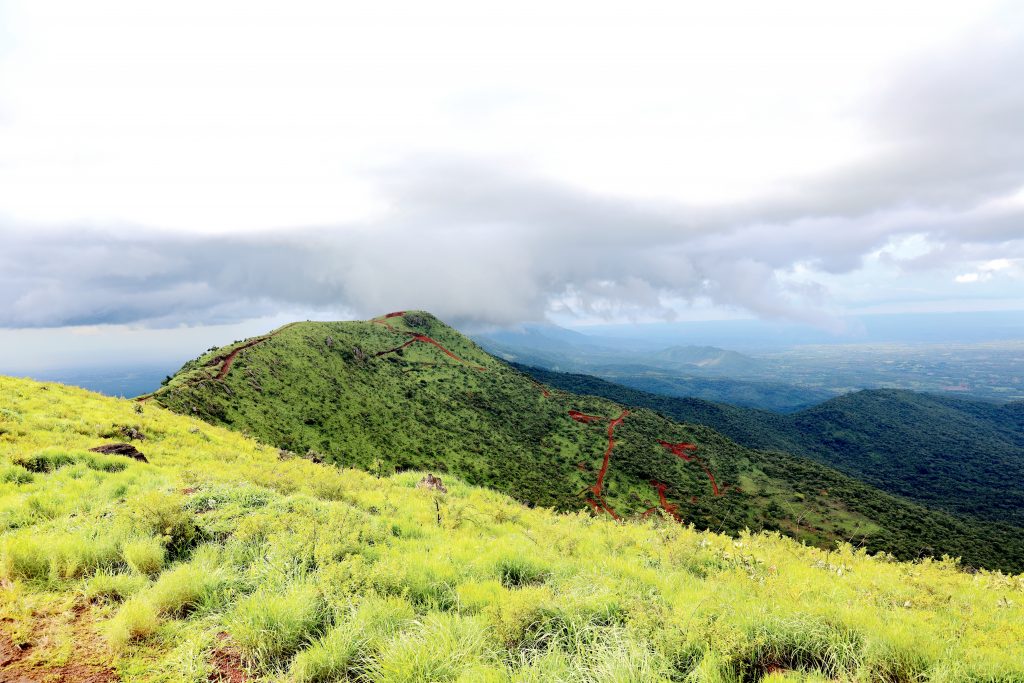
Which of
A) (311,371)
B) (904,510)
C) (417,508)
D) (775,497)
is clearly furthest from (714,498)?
(417,508)

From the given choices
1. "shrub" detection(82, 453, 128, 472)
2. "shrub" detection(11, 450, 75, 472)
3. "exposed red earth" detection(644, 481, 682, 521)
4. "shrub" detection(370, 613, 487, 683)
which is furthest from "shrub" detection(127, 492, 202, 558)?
"exposed red earth" detection(644, 481, 682, 521)

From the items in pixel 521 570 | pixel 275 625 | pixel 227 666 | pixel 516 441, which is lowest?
pixel 516 441

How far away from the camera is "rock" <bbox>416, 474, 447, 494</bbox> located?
1566 cm

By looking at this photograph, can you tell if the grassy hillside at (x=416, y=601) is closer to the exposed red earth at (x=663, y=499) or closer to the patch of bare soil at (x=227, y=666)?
the patch of bare soil at (x=227, y=666)

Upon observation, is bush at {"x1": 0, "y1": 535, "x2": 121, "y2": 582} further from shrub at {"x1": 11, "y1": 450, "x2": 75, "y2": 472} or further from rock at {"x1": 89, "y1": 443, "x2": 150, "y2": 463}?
rock at {"x1": 89, "y1": 443, "x2": 150, "y2": 463}

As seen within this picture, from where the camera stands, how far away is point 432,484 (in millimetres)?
16250

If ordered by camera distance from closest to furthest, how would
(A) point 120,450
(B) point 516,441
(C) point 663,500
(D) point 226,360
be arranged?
(A) point 120,450
(D) point 226,360
(C) point 663,500
(B) point 516,441

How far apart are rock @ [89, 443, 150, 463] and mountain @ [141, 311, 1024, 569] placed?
36.7 metres

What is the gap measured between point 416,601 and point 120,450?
44.2 feet

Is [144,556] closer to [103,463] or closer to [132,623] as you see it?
[132,623]

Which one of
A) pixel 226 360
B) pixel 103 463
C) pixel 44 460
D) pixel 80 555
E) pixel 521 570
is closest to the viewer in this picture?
pixel 80 555

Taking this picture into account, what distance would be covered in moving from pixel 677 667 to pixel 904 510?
147m

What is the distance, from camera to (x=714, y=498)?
95000 mm

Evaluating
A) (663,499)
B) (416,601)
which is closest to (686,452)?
(663,499)
